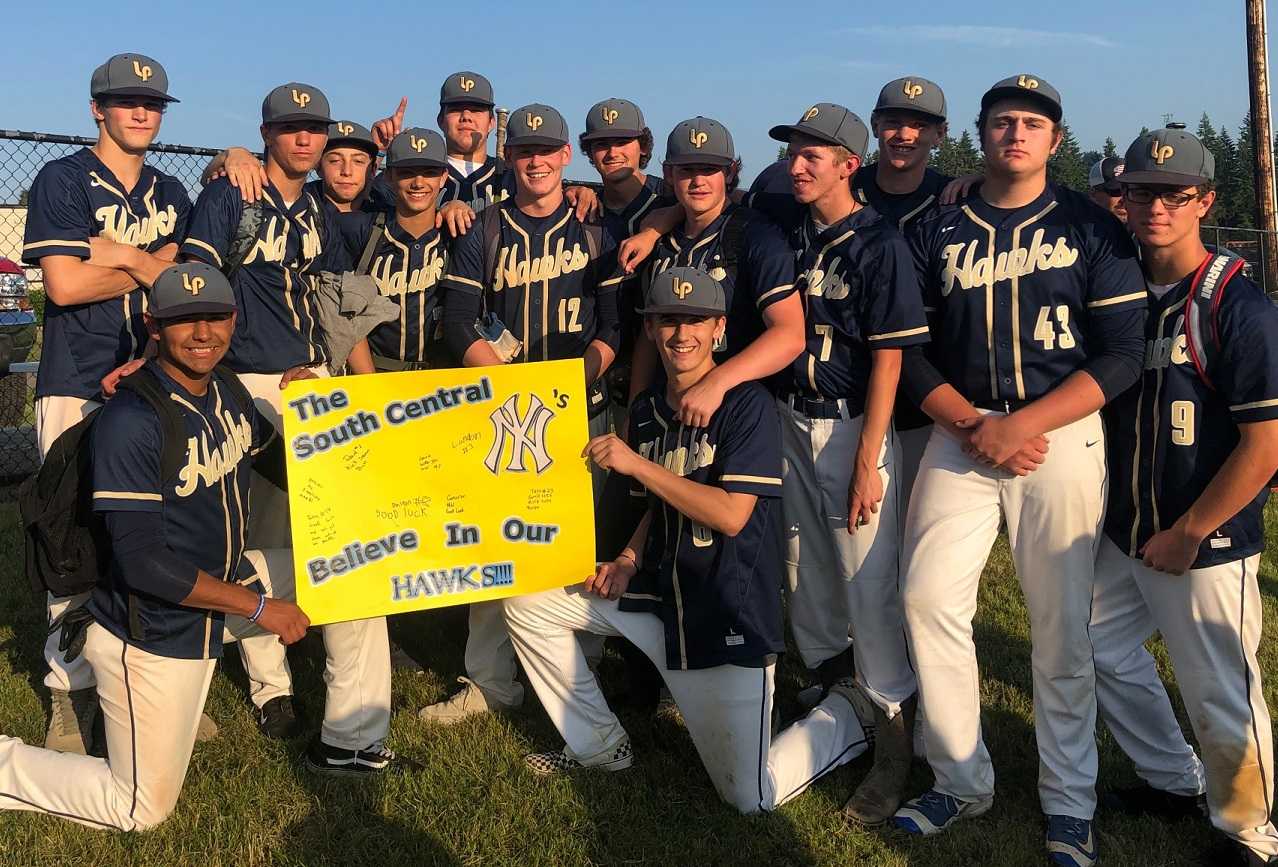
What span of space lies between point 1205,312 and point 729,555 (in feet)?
6.73

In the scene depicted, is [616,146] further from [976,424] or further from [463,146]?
[976,424]

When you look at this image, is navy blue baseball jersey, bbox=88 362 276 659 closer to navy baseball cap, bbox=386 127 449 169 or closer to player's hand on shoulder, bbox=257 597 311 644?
player's hand on shoulder, bbox=257 597 311 644

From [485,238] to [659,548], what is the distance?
6.14 feet

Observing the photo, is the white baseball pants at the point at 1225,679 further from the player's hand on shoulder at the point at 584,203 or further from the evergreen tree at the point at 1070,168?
A: the evergreen tree at the point at 1070,168

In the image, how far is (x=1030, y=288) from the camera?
423 centimetres

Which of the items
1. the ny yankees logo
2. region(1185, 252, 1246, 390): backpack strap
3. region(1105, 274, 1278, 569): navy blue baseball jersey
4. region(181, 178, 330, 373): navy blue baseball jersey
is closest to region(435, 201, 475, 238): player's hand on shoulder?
region(181, 178, 330, 373): navy blue baseball jersey

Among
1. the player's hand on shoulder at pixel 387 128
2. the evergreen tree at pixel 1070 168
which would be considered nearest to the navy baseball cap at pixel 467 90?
the player's hand on shoulder at pixel 387 128

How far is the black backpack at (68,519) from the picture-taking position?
439cm

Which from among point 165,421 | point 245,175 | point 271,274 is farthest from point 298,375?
point 245,175

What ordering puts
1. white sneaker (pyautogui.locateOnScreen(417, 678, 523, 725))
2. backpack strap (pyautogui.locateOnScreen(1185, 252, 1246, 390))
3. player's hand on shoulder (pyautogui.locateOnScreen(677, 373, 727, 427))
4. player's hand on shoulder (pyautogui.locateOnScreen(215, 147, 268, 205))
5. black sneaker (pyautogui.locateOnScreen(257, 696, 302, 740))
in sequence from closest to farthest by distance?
backpack strap (pyautogui.locateOnScreen(1185, 252, 1246, 390))
player's hand on shoulder (pyautogui.locateOnScreen(677, 373, 727, 427))
player's hand on shoulder (pyautogui.locateOnScreen(215, 147, 268, 205))
black sneaker (pyautogui.locateOnScreen(257, 696, 302, 740))
white sneaker (pyautogui.locateOnScreen(417, 678, 523, 725))

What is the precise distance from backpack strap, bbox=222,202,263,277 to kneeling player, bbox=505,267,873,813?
2.04m

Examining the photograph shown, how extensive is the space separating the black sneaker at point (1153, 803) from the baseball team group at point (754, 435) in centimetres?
2

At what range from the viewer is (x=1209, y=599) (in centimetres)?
396

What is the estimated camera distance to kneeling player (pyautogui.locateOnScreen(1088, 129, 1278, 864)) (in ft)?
12.5
